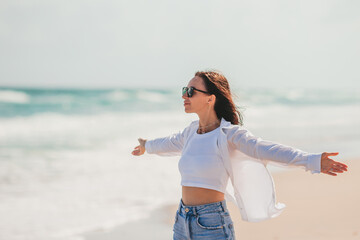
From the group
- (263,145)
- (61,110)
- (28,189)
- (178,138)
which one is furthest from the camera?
(61,110)

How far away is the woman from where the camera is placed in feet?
9.14

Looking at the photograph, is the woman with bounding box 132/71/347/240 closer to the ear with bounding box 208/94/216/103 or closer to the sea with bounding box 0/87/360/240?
the ear with bounding box 208/94/216/103

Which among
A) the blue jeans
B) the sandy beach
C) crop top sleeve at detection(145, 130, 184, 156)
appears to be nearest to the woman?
the blue jeans

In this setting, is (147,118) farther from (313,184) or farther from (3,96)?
(313,184)

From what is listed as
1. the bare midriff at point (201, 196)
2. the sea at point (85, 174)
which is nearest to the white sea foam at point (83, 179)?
the sea at point (85, 174)

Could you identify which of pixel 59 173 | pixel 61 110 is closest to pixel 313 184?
pixel 59 173

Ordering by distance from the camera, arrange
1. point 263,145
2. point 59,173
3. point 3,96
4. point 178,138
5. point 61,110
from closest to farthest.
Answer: point 263,145 → point 178,138 → point 59,173 → point 61,110 → point 3,96

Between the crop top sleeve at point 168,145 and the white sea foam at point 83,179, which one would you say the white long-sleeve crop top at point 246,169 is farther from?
the white sea foam at point 83,179

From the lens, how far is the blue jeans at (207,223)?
279cm

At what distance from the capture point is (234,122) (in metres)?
3.07

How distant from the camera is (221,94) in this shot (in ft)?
10.0

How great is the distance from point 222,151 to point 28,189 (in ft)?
17.3

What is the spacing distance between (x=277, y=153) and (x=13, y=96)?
31307 millimetres

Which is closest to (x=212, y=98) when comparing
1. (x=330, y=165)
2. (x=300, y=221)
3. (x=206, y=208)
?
(x=206, y=208)
